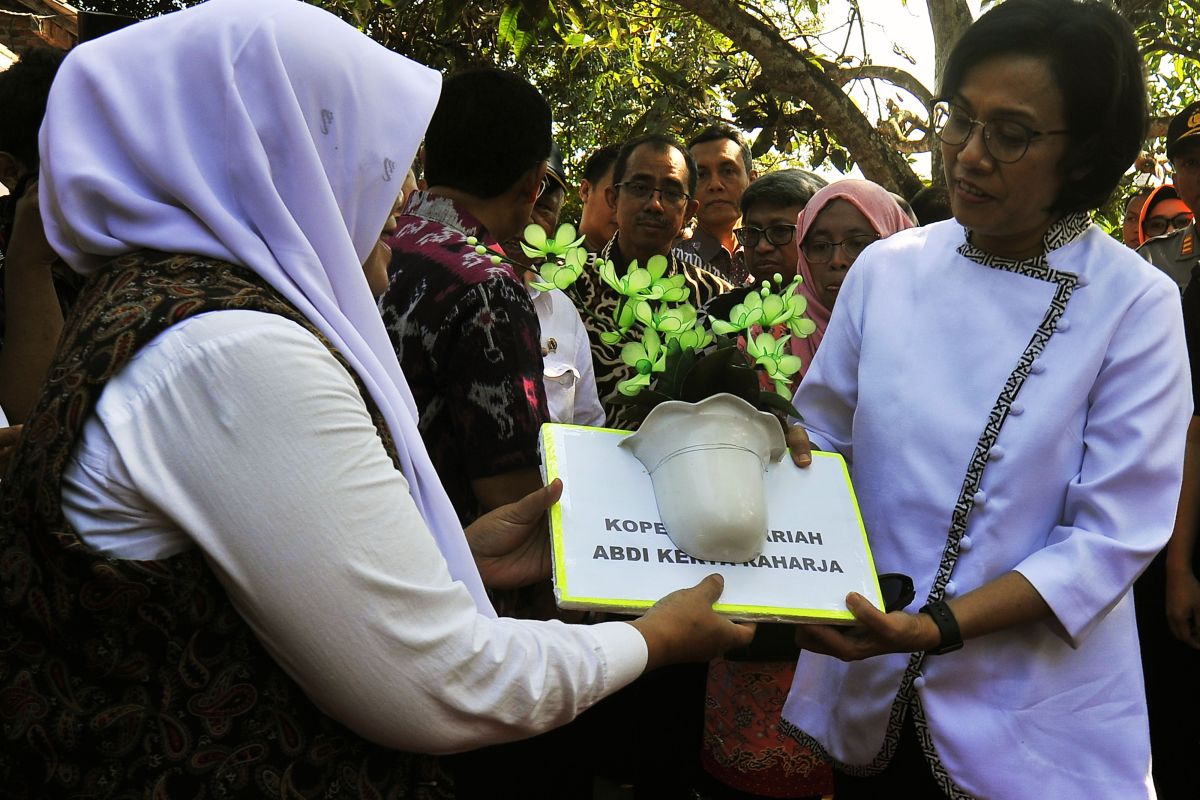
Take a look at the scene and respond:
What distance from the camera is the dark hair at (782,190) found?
13.3 feet

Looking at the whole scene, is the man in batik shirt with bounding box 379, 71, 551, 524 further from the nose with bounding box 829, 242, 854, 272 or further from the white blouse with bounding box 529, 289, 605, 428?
the nose with bounding box 829, 242, 854, 272

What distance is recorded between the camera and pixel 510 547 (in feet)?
6.84

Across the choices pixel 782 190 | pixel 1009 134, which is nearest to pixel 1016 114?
pixel 1009 134

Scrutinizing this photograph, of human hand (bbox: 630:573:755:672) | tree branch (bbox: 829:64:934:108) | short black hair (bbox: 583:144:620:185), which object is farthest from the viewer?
tree branch (bbox: 829:64:934:108)

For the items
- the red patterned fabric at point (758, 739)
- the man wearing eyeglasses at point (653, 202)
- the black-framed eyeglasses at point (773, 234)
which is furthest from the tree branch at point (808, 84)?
the red patterned fabric at point (758, 739)

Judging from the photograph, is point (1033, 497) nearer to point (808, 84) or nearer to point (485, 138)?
point (485, 138)

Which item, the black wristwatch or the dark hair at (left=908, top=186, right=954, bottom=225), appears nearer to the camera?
the black wristwatch

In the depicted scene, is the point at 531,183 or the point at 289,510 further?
the point at 531,183

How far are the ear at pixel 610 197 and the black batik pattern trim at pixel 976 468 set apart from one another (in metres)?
2.63

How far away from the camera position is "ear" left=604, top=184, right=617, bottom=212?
182 inches

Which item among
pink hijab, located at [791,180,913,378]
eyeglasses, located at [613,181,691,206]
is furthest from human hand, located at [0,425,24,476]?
eyeglasses, located at [613,181,691,206]

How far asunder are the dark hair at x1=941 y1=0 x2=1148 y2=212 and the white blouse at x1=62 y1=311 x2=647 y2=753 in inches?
54.5

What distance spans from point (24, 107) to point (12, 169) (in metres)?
0.17

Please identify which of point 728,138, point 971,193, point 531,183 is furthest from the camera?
point 728,138
